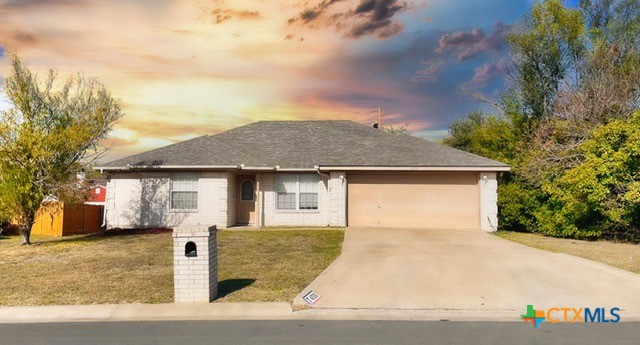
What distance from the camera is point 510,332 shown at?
22.5 ft

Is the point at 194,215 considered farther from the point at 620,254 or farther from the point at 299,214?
the point at 620,254

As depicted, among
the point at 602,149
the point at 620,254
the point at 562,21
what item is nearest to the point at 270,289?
the point at 620,254

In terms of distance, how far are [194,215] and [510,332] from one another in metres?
15.7

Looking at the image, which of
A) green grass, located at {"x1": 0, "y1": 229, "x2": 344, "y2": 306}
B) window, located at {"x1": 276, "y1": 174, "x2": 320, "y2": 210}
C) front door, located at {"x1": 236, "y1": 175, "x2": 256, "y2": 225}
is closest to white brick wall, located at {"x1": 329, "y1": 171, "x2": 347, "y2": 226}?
window, located at {"x1": 276, "y1": 174, "x2": 320, "y2": 210}

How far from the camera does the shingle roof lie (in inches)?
784

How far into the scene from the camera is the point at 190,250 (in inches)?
342

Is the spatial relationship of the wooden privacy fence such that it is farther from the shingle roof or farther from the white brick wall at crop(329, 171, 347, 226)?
the white brick wall at crop(329, 171, 347, 226)

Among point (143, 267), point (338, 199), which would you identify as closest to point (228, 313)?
point (143, 267)

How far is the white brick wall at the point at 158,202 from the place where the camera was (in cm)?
1995

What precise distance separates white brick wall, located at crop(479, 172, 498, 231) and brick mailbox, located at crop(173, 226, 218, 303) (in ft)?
45.6

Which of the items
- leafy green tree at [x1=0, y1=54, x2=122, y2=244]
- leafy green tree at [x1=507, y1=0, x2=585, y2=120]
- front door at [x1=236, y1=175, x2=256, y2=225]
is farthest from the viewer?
leafy green tree at [x1=507, y1=0, x2=585, y2=120]

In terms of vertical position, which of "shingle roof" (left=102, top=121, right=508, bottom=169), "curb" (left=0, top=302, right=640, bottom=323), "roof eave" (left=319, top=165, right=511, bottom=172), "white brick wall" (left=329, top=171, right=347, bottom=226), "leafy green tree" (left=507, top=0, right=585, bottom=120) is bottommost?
"curb" (left=0, top=302, right=640, bottom=323)

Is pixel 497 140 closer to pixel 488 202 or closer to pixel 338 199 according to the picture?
pixel 488 202

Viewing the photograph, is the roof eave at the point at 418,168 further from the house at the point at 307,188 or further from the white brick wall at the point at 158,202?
the white brick wall at the point at 158,202
